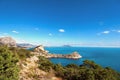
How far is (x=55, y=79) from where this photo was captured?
65.4 ft

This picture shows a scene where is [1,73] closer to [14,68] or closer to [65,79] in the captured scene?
[14,68]

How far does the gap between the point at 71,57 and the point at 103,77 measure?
101m

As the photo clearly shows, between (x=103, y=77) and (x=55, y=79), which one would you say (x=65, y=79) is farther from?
(x=103, y=77)

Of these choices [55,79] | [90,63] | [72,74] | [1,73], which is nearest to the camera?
[1,73]

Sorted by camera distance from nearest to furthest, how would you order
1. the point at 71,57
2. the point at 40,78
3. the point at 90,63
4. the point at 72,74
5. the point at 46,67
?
the point at 40,78 < the point at 72,74 < the point at 46,67 < the point at 90,63 < the point at 71,57

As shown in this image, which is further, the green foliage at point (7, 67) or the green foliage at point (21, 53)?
the green foliage at point (21, 53)

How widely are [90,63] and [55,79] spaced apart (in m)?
19.6

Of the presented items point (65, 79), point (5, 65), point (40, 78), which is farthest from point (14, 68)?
point (65, 79)

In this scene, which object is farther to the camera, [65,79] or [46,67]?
[46,67]

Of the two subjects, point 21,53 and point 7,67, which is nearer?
point 7,67

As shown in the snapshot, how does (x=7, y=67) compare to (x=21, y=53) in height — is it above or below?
below

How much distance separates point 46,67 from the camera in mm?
24094

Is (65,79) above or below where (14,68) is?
below

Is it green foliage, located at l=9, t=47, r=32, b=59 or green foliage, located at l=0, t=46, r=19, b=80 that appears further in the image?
green foliage, located at l=9, t=47, r=32, b=59
